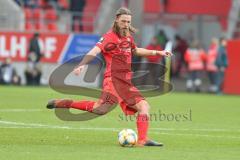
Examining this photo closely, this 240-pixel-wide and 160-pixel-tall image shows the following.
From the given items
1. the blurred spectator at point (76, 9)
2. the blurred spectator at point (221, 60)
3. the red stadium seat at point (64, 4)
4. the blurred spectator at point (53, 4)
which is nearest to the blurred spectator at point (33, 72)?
the blurred spectator at point (76, 9)

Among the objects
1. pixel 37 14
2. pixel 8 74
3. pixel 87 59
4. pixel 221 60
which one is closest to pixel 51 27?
pixel 37 14

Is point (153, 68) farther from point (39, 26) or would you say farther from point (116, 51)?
point (116, 51)

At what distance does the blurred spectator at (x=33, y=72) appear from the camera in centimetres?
3438

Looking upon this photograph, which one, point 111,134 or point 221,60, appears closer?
point 111,134

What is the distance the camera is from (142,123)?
41.2 ft

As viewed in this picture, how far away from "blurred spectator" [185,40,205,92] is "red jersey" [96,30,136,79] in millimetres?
20582

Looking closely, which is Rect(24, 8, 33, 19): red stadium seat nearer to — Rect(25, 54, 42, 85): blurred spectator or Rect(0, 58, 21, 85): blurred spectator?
Rect(25, 54, 42, 85): blurred spectator

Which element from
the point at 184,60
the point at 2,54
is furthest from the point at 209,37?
the point at 2,54

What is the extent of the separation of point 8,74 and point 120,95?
845 inches

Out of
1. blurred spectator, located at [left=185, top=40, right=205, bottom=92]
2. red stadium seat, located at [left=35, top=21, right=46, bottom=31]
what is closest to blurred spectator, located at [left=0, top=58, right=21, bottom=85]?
red stadium seat, located at [left=35, top=21, right=46, bottom=31]

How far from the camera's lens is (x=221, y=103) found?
25.3m

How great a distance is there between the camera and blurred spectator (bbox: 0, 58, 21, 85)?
110 feet

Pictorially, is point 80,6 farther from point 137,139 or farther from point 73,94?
point 137,139

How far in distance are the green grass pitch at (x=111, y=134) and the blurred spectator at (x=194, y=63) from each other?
1028 centimetres
